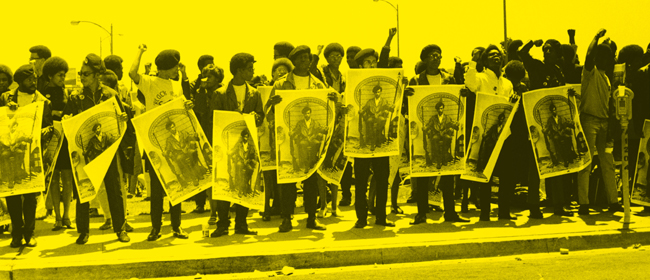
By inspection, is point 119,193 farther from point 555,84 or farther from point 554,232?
point 555,84

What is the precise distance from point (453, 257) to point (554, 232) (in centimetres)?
138

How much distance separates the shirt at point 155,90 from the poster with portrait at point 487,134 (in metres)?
3.69

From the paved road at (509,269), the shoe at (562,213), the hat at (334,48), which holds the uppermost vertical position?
the hat at (334,48)

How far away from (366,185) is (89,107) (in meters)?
3.31

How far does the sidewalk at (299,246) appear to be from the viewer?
22.2 ft

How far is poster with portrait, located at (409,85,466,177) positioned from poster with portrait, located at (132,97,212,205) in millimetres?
2501

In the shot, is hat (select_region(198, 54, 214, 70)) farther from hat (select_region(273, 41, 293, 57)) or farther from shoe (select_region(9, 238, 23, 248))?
shoe (select_region(9, 238, 23, 248))

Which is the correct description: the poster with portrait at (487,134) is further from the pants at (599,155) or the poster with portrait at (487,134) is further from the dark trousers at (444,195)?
the pants at (599,155)

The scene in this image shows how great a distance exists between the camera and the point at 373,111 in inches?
331

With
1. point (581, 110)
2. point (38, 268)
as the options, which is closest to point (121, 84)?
point (38, 268)

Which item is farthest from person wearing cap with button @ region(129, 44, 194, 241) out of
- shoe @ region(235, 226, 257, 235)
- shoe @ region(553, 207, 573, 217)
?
shoe @ region(553, 207, 573, 217)

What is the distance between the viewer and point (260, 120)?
8164mm

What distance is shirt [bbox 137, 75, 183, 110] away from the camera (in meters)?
7.97

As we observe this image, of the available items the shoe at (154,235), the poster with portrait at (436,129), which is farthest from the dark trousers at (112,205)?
the poster with portrait at (436,129)
